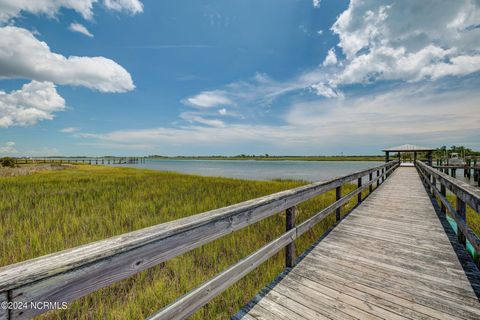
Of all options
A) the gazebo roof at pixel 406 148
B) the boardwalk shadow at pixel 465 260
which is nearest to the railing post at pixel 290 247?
the boardwalk shadow at pixel 465 260

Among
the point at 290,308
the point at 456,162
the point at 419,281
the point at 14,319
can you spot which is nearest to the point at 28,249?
the point at 14,319

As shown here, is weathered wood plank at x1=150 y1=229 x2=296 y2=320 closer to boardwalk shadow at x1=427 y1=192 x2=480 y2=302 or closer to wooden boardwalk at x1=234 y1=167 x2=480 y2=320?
wooden boardwalk at x1=234 y1=167 x2=480 y2=320

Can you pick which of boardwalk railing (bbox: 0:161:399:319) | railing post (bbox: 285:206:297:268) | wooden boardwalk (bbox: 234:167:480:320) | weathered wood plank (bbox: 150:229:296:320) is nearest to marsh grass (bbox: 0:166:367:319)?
railing post (bbox: 285:206:297:268)

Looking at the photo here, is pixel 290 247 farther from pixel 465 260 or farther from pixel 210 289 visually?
pixel 465 260

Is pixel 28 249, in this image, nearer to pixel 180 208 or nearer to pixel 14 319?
pixel 180 208

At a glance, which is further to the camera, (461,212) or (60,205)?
(60,205)

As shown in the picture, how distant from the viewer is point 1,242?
4.48 metres

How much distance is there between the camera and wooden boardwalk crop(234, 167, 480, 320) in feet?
7.22

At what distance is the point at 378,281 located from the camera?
2.72 m

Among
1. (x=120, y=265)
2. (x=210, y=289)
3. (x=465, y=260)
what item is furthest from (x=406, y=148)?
(x=120, y=265)

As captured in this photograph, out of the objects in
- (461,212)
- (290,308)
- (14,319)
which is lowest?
(290,308)

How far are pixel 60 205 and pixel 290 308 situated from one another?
9048 mm

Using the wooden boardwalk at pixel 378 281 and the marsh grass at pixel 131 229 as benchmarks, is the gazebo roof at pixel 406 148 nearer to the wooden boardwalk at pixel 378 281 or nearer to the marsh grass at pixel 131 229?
the marsh grass at pixel 131 229

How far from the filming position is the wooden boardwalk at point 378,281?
2.20 m
